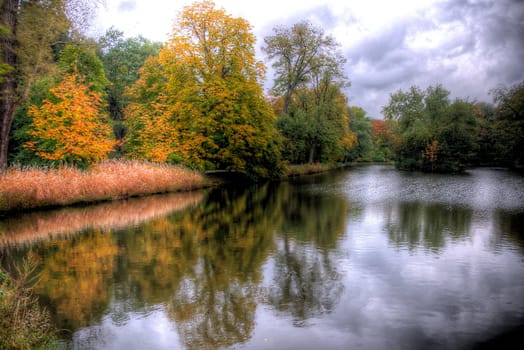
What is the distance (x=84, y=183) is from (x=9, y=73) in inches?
218

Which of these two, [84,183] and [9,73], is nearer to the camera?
[9,73]

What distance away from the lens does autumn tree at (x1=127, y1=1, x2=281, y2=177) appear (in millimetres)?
28438

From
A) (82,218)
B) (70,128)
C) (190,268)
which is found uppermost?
(70,128)

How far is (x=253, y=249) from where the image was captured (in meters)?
10.3

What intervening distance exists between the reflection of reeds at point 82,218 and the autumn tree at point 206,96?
9416mm

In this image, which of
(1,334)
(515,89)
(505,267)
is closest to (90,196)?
(1,334)

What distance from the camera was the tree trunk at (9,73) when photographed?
53.2 feet

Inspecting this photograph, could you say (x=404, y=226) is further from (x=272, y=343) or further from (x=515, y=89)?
(x=515, y=89)

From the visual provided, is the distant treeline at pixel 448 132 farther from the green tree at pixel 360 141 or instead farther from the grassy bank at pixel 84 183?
the grassy bank at pixel 84 183

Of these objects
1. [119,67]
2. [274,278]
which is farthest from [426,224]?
[119,67]

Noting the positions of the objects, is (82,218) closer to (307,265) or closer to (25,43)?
(25,43)

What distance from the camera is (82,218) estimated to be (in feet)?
48.1

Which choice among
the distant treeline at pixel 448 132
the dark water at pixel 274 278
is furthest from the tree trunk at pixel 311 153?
the dark water at pixel 274 278

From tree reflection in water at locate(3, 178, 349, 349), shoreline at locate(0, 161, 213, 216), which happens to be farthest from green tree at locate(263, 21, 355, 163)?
tree reflection in water at locate(3, 178, 349, 349)
